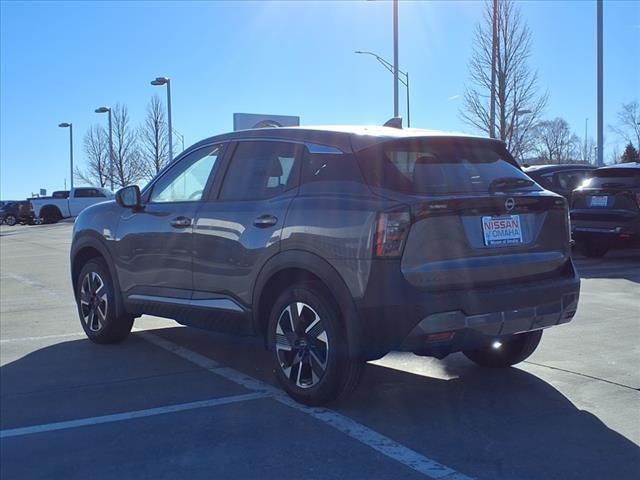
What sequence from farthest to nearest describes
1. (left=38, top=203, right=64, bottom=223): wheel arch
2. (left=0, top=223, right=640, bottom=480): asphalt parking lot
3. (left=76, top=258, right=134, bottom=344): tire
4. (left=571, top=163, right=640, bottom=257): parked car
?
1. (left=38, top=203, right=64, bottom=223): wheel arch
2. (left=571, top=163, right=640, bottom=257): parked car
3. (left=76, top=258, right=134, bottom=344): tire
4. (left=0, top=223, right=640, bottom=480): asphalt parking lot

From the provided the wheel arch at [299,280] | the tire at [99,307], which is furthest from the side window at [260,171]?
the tire at [99,307]

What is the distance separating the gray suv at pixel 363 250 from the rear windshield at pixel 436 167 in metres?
0.01

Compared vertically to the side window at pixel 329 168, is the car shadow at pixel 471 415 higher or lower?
lower

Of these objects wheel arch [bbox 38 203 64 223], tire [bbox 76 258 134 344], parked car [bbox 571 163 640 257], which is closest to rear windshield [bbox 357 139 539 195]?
tire [bbox 76 258 134 344]

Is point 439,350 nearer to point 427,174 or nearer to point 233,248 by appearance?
point 427,174

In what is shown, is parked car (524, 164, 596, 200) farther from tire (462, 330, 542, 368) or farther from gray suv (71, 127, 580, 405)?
gray suv (71, 127, 580, 405)

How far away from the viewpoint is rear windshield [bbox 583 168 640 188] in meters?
11.4

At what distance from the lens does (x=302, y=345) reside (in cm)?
450

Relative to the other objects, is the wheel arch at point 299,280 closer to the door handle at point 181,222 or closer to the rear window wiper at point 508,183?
the door handle at point 181,222

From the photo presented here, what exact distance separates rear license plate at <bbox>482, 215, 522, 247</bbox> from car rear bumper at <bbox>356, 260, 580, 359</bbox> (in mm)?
283

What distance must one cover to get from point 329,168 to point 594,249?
945 cm

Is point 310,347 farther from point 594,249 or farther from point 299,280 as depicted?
point 594,249

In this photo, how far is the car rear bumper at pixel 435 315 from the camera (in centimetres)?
400

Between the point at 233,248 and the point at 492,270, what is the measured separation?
5.93 ft
